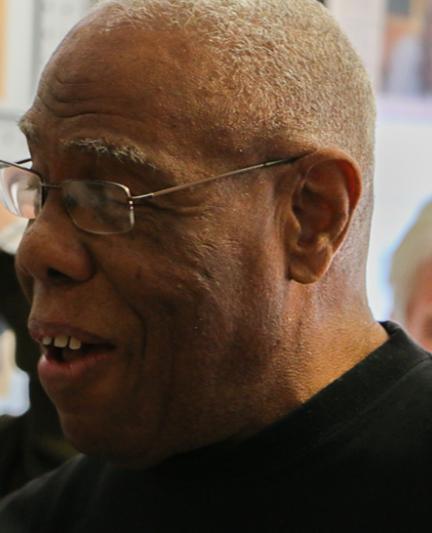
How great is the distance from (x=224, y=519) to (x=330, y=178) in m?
0.36

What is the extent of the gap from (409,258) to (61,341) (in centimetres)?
167

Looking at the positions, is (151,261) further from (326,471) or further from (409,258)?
(409,258)

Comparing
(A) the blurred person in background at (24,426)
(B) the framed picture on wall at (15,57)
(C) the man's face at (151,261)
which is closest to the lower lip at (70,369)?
(C) the man's face at (151,261)

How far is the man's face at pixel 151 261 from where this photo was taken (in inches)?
47.3

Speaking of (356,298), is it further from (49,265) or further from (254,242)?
(49,265)

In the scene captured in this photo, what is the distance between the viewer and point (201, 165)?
1209 mm

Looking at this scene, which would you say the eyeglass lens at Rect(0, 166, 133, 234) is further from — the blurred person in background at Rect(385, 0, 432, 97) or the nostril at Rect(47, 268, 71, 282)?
the blurred person in background at Rect(385, 0, 432, 97)

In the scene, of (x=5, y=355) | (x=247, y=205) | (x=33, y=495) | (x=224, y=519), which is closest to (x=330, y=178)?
(x=247, y=205)

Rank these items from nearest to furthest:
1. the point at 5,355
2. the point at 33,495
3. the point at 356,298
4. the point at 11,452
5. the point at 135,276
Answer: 1. the point at 135,276
2. the point at 356,298
3. the point at 33,495
4. the point at 11,452
5. the point at 5,355

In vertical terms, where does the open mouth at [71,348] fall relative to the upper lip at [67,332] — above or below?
below

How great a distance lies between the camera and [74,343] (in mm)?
1226

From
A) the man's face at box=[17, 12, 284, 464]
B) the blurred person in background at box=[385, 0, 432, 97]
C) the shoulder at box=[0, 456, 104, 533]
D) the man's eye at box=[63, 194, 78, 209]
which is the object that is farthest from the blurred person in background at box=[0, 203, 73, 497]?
Answer: the blurred person in background at box=[385, 0, 432, 97]

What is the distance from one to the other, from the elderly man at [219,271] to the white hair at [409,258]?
1.49 metres

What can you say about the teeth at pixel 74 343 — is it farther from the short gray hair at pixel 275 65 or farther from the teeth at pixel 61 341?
the short gray hair at pixel 275 65
